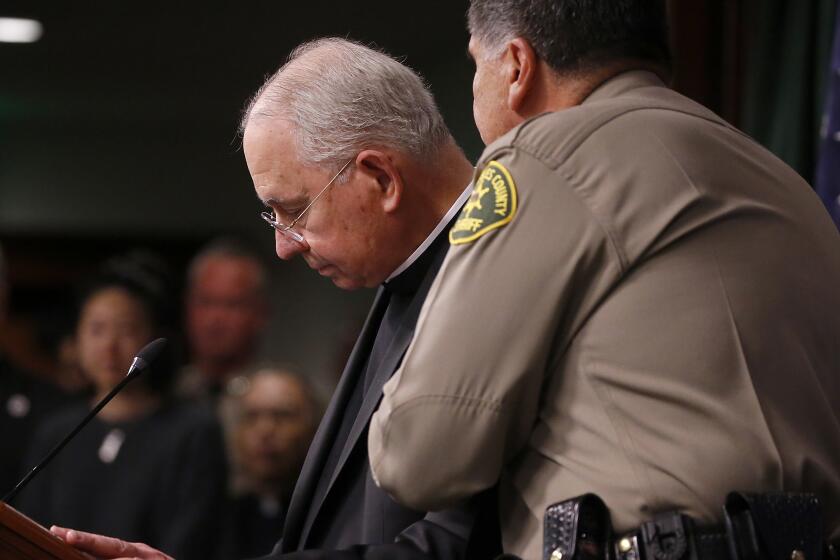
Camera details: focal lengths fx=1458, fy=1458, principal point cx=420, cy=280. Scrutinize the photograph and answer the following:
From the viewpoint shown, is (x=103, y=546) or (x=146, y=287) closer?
(x=103, y=546)

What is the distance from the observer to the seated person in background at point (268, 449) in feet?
13.0

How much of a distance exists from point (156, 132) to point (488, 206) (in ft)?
21.6

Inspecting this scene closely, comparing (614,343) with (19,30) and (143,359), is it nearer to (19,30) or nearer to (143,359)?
(143,359)

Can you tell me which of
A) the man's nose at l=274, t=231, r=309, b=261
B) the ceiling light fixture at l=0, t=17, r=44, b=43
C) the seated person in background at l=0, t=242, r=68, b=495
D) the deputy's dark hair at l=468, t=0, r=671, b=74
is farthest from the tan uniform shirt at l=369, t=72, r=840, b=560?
the ceiling light fixture at l=0, t=17, r=44, b=43

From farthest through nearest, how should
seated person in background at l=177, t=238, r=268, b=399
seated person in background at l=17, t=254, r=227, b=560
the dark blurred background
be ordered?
the dark blurred background → seated person in background at l=177, t=238, r=268, b=399 → seated person in background at l=17, t=254, r=227, b=560

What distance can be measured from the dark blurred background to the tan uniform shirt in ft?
11.4

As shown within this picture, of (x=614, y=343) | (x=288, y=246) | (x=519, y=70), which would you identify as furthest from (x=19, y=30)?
(x=614, y=343)

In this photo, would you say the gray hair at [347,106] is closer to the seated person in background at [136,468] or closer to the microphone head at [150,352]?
the microphone head at [150,352]

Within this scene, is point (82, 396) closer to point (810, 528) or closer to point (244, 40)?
point (244, 40)

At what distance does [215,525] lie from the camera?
387 cm

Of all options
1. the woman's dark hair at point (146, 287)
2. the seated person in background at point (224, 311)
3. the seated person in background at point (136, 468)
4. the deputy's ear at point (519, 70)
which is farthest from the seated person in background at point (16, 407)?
the deputy's ear at point (519, 70)

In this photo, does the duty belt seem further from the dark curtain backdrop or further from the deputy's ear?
the dark curtain backdrop

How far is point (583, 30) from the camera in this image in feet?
5.43

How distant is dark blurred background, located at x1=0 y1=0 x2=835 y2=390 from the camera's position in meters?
6.06
